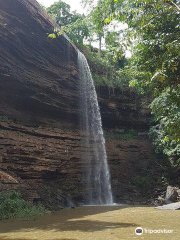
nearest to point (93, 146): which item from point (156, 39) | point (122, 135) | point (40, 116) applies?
point (40, 116)

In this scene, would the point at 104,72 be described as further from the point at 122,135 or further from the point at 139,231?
the point at 139,231

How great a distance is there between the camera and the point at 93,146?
1938 cm

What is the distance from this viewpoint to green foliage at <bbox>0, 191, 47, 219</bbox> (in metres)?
9.69

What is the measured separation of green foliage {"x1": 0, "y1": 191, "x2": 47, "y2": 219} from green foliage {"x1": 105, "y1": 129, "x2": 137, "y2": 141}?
12.0 metres

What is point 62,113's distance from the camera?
63.2ft

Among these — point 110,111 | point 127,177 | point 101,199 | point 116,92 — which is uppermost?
point 116,92

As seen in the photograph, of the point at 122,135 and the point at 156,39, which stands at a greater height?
the point at 122,135

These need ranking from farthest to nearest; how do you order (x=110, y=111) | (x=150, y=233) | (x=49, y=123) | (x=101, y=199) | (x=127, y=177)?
(x=110, y=111)
(x=127, y=177)
(x=49, y=123)
(x=101, y=199)
(x=150, y=233)

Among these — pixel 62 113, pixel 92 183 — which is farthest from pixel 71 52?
pixel 92 183

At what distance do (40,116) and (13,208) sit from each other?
8.84 m

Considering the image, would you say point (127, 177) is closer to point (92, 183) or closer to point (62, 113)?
point (92, 183)

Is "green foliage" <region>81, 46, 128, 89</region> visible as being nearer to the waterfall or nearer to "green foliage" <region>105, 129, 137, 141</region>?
the waterfall

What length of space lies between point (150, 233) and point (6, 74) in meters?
12.5

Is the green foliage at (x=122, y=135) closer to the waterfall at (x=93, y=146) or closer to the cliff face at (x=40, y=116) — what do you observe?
the cliff face at (x=40, y=116)
